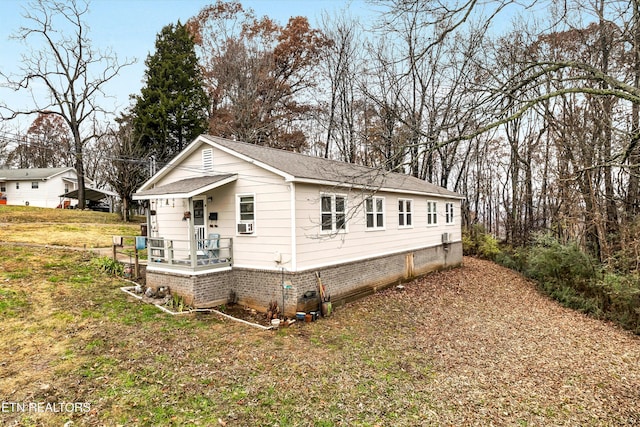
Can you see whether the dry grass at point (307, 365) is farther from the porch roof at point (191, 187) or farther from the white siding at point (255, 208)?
the porch roof at point (191, 187)

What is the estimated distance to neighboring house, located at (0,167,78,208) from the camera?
106ft

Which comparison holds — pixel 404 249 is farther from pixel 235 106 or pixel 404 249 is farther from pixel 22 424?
pixel 235 106

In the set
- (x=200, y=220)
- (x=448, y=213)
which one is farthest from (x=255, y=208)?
(x=448, y=213)

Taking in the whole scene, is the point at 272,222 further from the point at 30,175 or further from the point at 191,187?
the point at 30,175

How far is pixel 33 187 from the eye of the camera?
32469 mm

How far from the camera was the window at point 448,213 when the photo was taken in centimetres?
1855

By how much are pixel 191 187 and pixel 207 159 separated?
1642mm

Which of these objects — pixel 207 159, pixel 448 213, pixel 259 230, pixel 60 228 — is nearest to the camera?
pixel 259 230

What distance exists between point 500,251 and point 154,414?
21.1 metres

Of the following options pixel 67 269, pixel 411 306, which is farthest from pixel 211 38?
pixel 411 306

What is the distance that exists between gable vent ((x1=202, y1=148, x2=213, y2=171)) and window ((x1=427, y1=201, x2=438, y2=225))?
10162 mm

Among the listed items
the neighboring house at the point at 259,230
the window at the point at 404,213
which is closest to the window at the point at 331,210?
the neighboring house at the point at 259,230

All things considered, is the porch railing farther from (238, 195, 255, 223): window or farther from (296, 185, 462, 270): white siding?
(296, 185, 462, 270): white siding

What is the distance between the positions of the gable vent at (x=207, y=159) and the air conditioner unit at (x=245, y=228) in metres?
2.39
